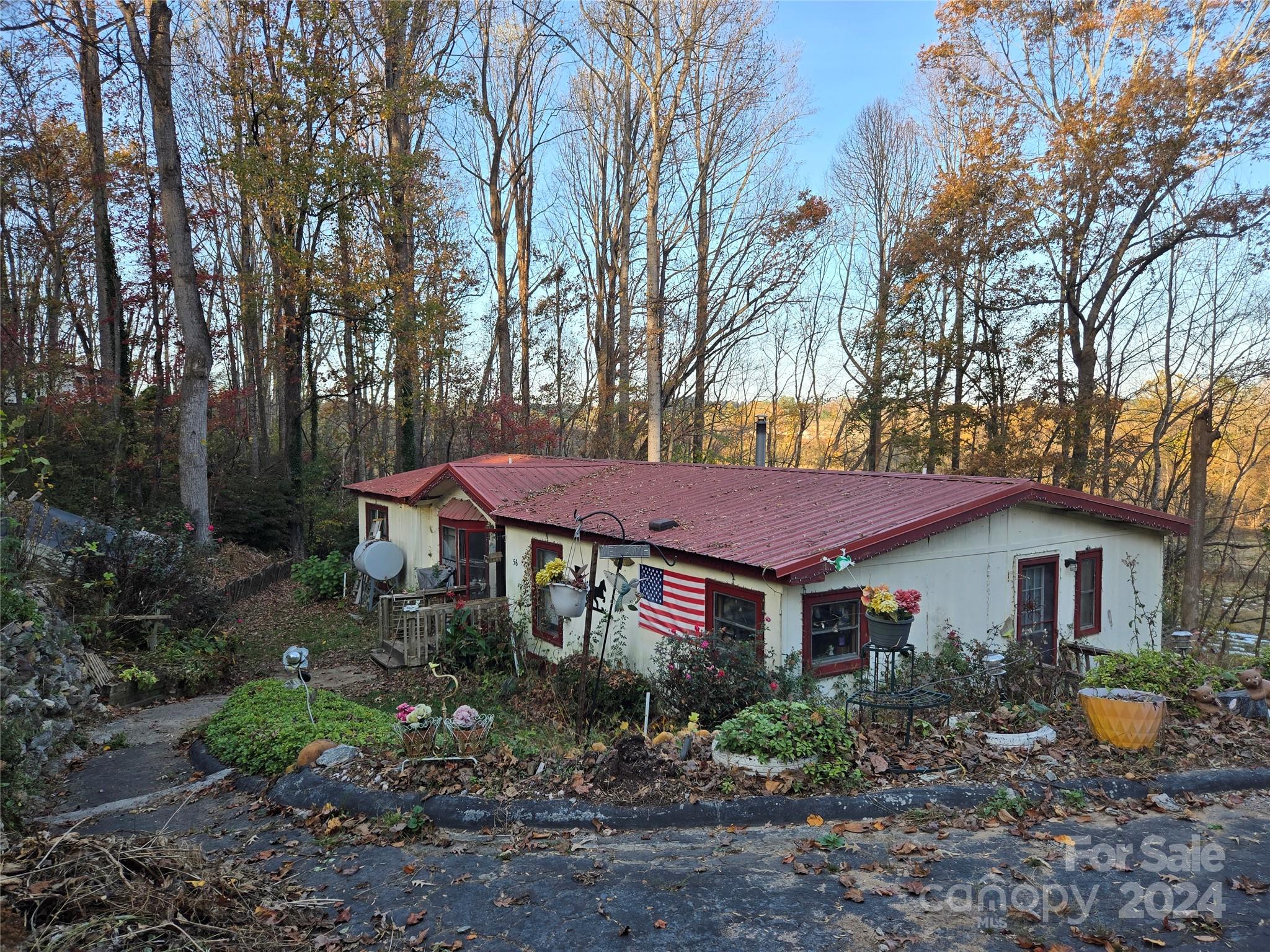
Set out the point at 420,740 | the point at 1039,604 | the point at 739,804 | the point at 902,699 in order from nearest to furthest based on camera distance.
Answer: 1. the point at 739,804
2. the point at 420,740
3. the point at 902,699
4. the point at 1039,604

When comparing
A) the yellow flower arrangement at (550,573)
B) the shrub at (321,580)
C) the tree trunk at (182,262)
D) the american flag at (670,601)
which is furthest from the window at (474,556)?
the yellow flower arrangement at (550,573)

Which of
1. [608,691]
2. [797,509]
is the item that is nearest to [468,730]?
[608,691]

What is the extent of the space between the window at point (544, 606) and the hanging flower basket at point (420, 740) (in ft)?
17.7

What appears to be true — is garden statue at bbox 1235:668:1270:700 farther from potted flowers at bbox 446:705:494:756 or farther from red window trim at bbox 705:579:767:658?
potted flowers at bbox 446:705:494:756

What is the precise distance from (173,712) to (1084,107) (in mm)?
22610

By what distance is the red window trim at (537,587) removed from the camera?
11.4 metres

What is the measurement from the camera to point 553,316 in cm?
2853

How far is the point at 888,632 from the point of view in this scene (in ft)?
19.3

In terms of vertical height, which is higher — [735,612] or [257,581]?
[735,612]

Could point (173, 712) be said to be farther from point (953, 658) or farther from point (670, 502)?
point (953, 658)

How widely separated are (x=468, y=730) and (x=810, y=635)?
3.78 m

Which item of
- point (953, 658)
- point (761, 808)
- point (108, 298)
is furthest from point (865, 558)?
point (108, 298)

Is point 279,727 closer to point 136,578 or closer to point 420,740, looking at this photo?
point 420,740

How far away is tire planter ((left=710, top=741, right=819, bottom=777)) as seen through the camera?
17.2 feet
